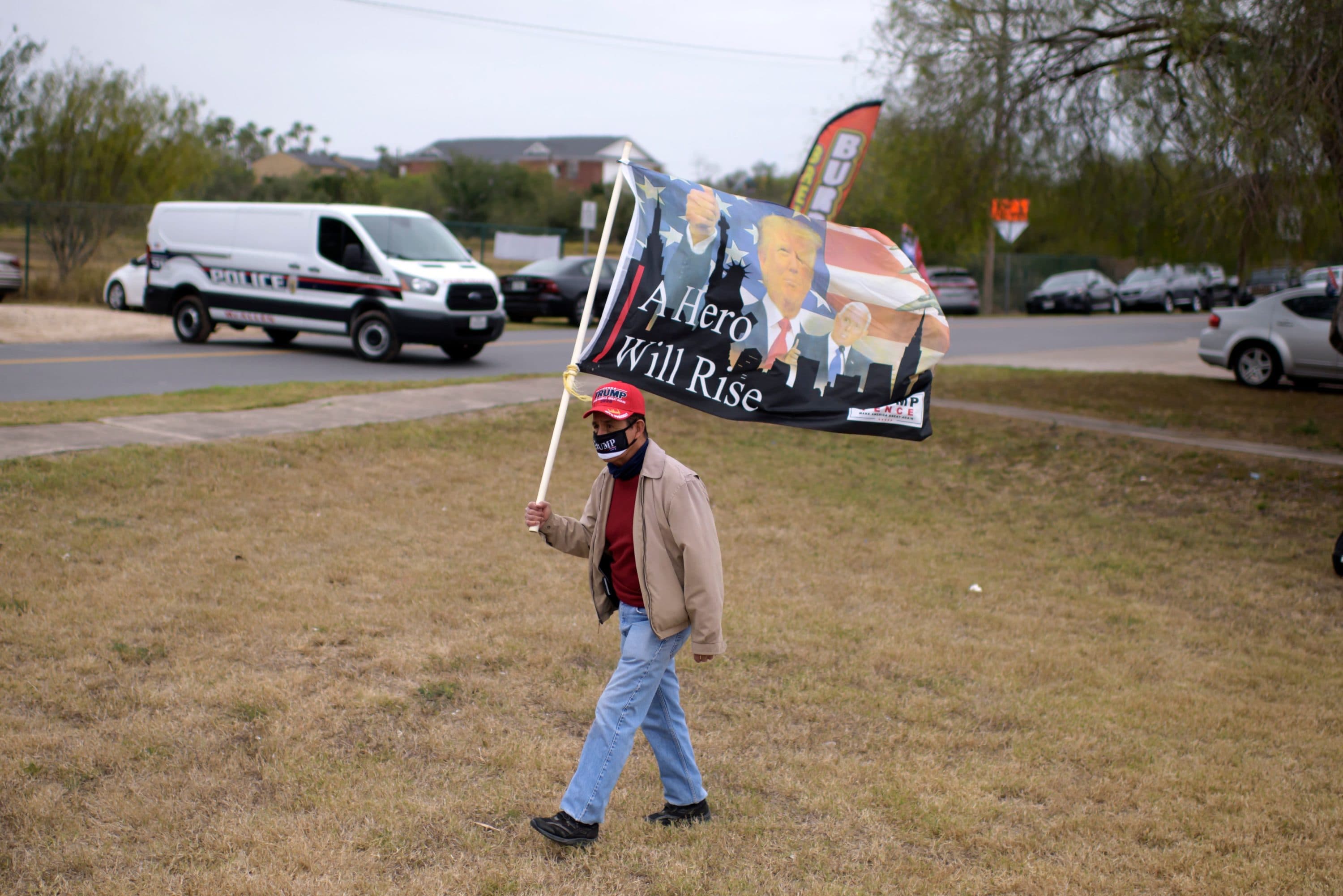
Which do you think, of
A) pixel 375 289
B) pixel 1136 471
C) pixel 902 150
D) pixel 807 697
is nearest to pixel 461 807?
pixel 807 697

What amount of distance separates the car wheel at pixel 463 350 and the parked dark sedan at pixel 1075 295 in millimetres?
27262

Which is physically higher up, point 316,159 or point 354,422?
point 316,159

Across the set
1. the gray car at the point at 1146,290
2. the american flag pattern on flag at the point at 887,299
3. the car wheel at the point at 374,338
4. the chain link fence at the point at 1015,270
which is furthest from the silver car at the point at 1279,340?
the gray car at the point at 1146,290

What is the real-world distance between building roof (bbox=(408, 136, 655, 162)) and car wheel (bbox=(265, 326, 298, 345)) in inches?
2803

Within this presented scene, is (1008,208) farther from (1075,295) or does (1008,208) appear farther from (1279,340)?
(1075,295)

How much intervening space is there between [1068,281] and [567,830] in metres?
38.9

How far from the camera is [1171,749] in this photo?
5.15 m

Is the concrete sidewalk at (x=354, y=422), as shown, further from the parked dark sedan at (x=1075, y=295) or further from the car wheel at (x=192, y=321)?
the parked dark sedan at (x=1075, y=295)

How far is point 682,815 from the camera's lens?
4.33 m

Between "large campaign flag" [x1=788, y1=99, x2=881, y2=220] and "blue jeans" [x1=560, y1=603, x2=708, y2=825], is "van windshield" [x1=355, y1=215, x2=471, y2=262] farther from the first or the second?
"blue jeans" [x1=560, y1=603, x2=708, y2=825]

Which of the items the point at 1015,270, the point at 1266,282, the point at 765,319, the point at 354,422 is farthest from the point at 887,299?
the point at 1015,270

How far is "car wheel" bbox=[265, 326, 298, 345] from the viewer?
17688 millimetres

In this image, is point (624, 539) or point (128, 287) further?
point (128, 287)

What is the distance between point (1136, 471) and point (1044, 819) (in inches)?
292
